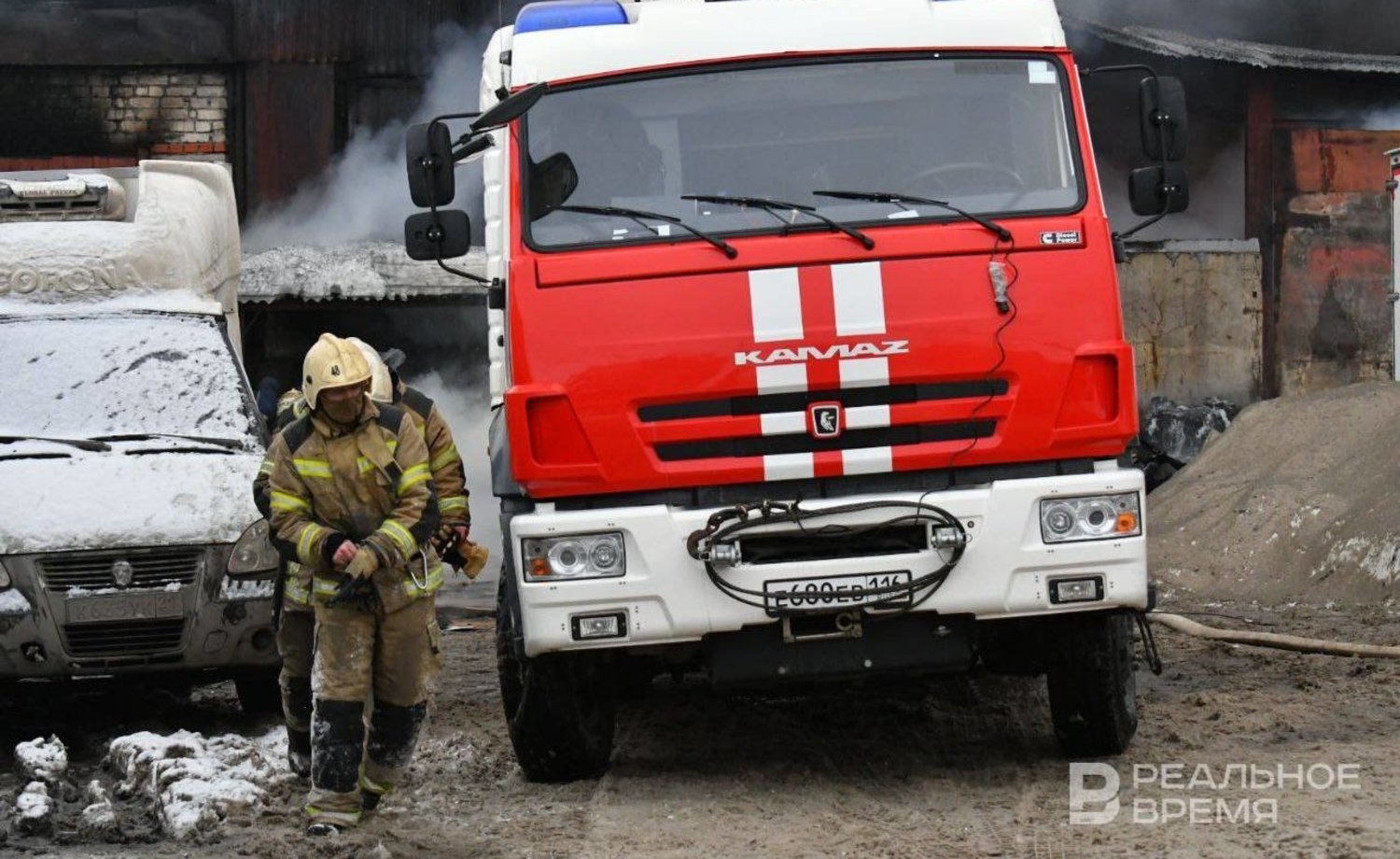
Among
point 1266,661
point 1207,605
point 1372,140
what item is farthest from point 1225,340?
point 1266,661

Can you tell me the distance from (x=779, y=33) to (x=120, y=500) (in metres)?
3.76

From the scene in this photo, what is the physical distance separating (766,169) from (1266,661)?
424cm

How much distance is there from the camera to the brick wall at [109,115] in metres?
21.1

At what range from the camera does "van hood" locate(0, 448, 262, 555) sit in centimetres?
924

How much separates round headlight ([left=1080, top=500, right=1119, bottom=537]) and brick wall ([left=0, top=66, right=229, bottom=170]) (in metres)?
15.9

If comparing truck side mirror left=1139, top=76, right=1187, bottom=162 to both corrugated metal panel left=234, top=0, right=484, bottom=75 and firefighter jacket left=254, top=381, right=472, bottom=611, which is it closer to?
firefighter jacket left=254, top=381, right=472, bottom=611

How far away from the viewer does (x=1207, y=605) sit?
13703 millimetres

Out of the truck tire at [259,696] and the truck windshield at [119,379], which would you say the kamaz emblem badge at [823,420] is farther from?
the truck windshield at [119,379]

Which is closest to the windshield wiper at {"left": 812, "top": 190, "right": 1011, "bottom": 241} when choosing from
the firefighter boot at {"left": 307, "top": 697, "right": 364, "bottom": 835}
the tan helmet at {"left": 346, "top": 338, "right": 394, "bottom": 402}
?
the tan helmet at {"left": 346, "top": 338, "right": 394, "bottom": 402}

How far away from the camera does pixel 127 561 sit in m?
9.29

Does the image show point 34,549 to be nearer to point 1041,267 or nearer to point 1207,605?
point 1041,267

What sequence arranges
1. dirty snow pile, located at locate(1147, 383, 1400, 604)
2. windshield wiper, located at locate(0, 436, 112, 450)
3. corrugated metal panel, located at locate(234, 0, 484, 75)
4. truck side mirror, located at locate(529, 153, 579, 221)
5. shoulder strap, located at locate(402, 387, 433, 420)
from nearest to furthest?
truck side mirror, located at locate(529, 153, 579, 221)
shoulder strap, located at locate(402, 387, 433, 420)
windshield wiper, located at locate(0, 436, 112, 450)
dirty snow pile, located at locate(1147, 383, 1400, 604)
corrugated metal panel, located at locate(234, 0, 484, 75)

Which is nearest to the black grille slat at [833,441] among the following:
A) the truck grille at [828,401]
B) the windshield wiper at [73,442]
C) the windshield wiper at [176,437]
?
the truck grille at [828,401]

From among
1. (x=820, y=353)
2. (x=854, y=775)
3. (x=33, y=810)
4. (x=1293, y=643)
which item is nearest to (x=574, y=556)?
(x=820, y=353)
